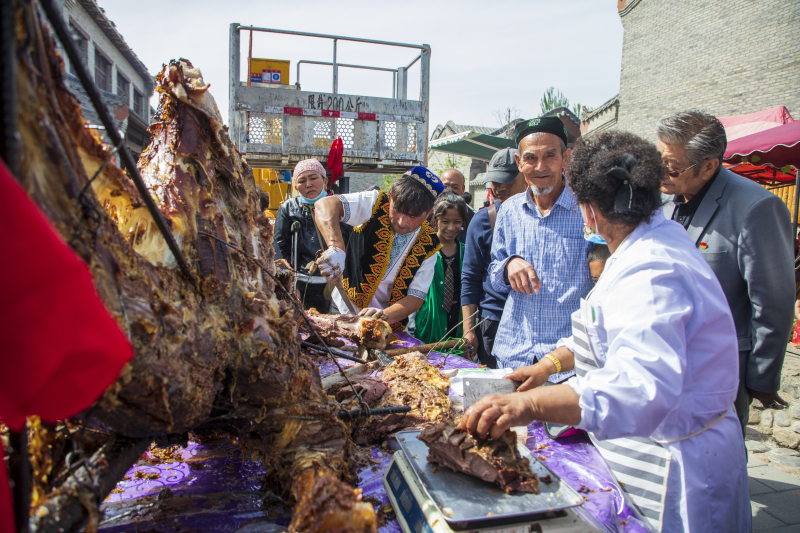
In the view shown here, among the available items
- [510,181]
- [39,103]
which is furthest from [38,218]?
[510,181]

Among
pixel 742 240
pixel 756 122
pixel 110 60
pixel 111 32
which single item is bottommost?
pixel 742 240

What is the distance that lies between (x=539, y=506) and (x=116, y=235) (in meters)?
1.40

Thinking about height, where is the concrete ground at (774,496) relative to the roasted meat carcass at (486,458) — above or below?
below

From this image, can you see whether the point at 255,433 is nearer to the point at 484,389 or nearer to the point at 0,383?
the point at 484,389

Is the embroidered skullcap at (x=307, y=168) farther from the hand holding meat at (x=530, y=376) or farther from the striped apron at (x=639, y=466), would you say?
the striped apron at (x=639, y=466)

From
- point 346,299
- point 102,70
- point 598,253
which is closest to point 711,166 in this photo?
point 598,253

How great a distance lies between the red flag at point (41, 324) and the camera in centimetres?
66

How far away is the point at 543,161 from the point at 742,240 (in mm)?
1126

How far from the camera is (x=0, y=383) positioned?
26.7 inches

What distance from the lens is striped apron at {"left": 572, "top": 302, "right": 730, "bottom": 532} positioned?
1.55 metres

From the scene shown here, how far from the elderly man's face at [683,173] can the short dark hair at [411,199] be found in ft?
5.22

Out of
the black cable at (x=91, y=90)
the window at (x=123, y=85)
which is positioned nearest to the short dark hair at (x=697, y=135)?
the black cable at (x=91, y=90)

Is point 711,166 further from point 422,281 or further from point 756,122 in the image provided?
point 756,122

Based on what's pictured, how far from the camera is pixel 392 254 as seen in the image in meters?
3.73
